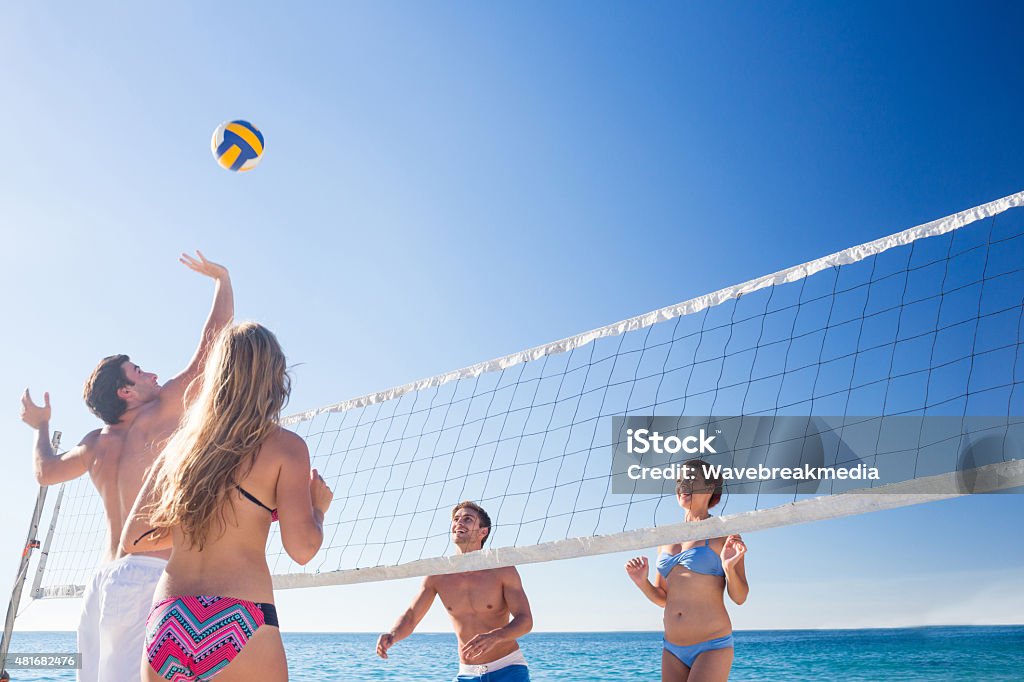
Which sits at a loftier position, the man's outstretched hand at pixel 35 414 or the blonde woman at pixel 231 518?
the man's outstretched hand at pixel 35 414

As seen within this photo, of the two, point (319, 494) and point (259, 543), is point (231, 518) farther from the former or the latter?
point (319, 494)

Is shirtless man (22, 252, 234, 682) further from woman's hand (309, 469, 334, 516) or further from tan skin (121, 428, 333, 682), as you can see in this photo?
woman's hand (309, 469, 334, 516)

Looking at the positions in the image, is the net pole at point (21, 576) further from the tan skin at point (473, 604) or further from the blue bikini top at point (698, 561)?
the blue bikini top at point (698, 561)

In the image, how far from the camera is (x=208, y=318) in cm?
321

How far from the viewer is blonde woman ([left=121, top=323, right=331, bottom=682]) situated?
183cm

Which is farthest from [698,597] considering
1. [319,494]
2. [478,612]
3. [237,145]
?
[237,145]

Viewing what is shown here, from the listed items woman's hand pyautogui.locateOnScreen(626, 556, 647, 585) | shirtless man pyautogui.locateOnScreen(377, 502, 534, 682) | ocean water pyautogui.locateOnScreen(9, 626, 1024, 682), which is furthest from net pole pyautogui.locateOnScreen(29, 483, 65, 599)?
ocean water pyautogui.locateOnScreen(9, 626, 1024, 682)

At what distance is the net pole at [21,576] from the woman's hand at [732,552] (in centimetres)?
433

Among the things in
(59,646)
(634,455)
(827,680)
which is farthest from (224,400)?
(59,646)

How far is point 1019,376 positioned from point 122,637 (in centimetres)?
418

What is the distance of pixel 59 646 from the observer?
35344 mm

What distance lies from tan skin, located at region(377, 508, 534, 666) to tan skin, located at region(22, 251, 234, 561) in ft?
4.26

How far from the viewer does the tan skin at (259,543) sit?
1886 mm

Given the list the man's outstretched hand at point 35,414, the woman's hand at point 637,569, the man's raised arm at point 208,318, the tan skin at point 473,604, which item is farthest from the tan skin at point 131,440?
the woman's hand at point 637,569
